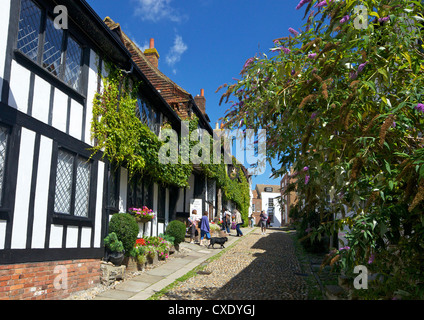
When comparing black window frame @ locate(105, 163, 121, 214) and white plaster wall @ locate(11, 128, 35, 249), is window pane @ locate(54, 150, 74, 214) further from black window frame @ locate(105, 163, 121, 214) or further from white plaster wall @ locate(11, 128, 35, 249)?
black window frame @ locate(105, 163, 121, 214)

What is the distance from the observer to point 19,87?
17.9 ft

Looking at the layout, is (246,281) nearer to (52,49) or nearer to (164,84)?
(52,49)

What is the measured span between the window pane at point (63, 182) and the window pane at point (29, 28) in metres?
1.85

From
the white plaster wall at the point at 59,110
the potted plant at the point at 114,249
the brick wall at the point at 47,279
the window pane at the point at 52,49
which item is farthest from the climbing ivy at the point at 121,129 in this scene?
the brick wall at the point at 47,279

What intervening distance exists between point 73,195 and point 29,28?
10.1 feet

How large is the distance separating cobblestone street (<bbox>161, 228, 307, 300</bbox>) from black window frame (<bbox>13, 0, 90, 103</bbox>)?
14.6 feet

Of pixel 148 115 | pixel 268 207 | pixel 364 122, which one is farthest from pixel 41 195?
pixel 268 207

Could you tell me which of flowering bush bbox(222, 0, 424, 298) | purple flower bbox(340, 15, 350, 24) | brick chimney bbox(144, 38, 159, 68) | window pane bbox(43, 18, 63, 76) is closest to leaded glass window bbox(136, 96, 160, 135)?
window pane bbox(43, 18, 63, 76)

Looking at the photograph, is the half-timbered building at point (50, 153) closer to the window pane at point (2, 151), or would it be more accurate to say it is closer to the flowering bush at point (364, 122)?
the window pane at point (2, 151)

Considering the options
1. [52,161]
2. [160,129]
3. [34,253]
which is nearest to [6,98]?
[52,161]

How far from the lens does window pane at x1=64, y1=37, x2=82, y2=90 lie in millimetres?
6941

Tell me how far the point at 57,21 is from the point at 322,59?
17.6 feet

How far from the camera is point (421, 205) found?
278 centimetres

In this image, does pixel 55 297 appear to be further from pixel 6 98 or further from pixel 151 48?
pixel 151 48
